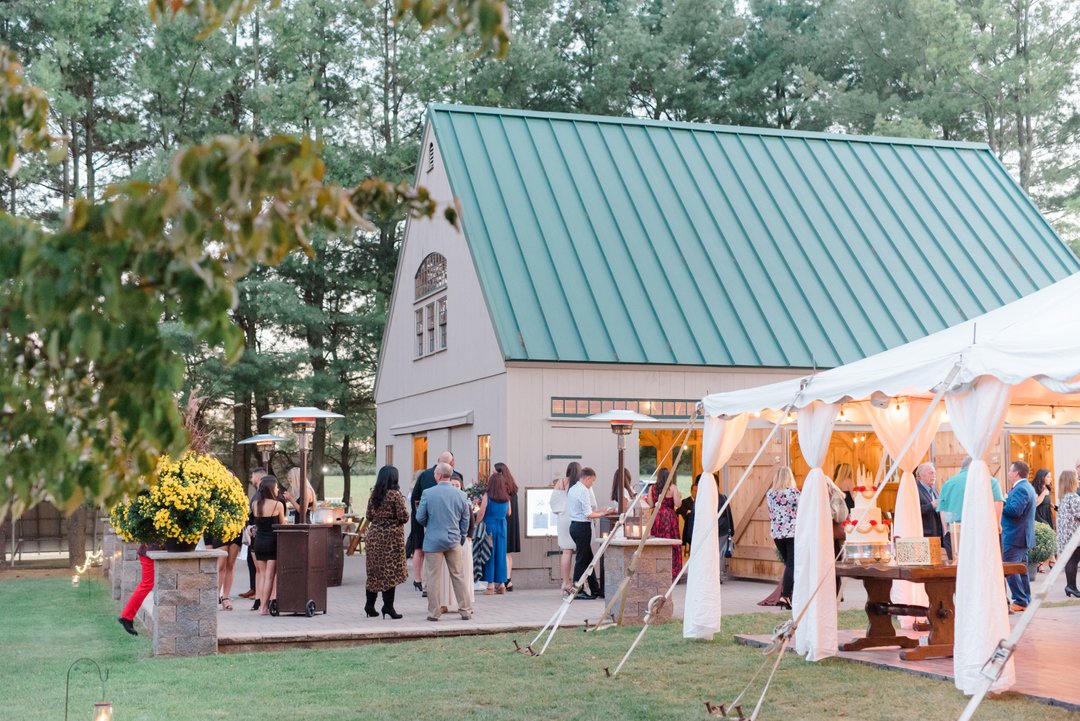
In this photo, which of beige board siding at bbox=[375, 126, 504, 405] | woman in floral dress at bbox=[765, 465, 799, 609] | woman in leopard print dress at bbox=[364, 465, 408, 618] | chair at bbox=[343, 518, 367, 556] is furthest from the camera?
chair at bbox=[343, 518, 367, 556]

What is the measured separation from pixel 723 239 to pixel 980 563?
1415 centimetres

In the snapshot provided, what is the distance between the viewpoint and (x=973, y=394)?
9.35 m

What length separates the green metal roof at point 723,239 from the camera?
805 inches

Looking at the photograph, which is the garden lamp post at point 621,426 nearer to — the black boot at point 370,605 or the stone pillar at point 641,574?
the stone pillar at point 641,574

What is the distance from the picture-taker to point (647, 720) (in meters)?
8.59

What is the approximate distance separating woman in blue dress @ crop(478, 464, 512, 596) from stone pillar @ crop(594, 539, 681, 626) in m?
3.65

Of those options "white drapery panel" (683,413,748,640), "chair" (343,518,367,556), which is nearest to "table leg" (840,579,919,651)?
"white drapery panel" (683,413,748,640)

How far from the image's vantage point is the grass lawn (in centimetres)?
888

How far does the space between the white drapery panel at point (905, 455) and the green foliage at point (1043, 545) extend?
5.67m

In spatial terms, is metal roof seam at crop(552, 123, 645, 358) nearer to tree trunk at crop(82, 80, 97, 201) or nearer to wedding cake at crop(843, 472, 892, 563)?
wedding cake at crop(843, 472, 892, 563)

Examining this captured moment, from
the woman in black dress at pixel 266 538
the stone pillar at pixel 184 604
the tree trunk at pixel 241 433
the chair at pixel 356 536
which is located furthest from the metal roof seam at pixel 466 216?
the tree trunk at pixel 241 433

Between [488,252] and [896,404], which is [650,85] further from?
[896,404]

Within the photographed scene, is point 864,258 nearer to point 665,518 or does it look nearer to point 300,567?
point 665,518

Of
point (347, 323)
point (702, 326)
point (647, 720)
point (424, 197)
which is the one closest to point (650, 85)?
point (347, 323)
